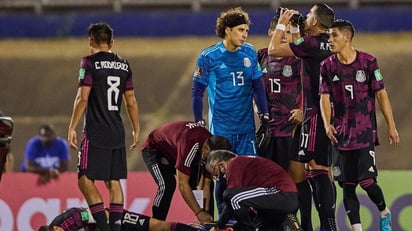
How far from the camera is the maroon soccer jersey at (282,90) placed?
12625mm

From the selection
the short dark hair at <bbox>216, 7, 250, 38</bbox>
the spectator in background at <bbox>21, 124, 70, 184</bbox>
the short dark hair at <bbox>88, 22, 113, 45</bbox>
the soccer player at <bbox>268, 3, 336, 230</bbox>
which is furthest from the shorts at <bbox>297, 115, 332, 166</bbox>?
the spectator in background at <bbox>21, 124, 70, 184</bbox>

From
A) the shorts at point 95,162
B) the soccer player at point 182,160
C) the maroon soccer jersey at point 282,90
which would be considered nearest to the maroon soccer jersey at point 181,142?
the soccer player at point 182,160

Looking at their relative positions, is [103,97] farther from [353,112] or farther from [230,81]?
[353,112]

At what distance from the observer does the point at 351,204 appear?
11.6m

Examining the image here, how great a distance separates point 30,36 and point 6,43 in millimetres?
666

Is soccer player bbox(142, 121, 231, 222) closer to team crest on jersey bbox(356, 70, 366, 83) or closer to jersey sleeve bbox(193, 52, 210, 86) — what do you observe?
jersey sleeve bbox(193, 52, 210, 86)

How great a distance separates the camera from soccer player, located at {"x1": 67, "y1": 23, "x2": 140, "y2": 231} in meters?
11.7

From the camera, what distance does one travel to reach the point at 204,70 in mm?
12461

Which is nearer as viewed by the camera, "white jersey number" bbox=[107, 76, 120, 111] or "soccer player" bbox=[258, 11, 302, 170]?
"white jersey number" bbox=[107, 76, 120, 111]

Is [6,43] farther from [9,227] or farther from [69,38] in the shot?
[9,227]

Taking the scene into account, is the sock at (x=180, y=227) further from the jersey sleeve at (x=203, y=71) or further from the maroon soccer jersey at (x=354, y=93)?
the maroon soccer jersey at (x=354, y=93)

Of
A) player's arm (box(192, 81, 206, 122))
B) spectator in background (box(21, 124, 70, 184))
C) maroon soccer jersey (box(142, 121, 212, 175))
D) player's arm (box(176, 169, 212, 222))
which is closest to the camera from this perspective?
player's arm (box(176, 169, 212, 222))

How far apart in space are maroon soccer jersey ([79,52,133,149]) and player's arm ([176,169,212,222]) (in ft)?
2.40

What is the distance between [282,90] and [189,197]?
1632 mm
